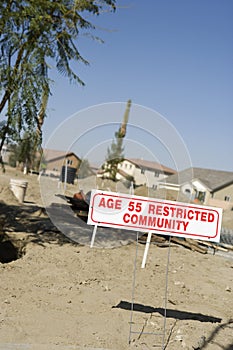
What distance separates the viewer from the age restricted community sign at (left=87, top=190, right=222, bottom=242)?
3.68 metres

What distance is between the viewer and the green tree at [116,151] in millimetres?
8606

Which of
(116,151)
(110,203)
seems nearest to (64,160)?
(116,151)

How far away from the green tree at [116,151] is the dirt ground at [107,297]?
9.88 ft

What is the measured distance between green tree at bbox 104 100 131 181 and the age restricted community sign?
4.21 metres

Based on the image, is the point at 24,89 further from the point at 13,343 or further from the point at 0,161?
the point at 13,343

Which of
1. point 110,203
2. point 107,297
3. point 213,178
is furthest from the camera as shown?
point 213,178

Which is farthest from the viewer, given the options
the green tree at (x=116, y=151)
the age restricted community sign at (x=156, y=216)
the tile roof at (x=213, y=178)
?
the tile roof at (x=213, y=178)

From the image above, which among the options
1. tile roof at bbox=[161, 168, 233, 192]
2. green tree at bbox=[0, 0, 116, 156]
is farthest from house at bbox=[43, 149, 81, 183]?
tile roof at bbox=[161, 168, 233, 192]

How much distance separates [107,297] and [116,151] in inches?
395

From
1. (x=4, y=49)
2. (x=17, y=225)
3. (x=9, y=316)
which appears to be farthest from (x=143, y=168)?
(x=9, y=316)

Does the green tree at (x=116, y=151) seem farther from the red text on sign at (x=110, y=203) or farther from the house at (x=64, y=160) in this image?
the red text on sign at (x=110, y=203)

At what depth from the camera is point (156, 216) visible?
3732mm

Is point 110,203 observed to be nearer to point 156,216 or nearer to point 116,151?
point 156,216

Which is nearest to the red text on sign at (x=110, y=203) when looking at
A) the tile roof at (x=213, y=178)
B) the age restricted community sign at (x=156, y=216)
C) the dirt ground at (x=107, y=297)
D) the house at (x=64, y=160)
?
the age restricted community sign at (x=156, y=216)
